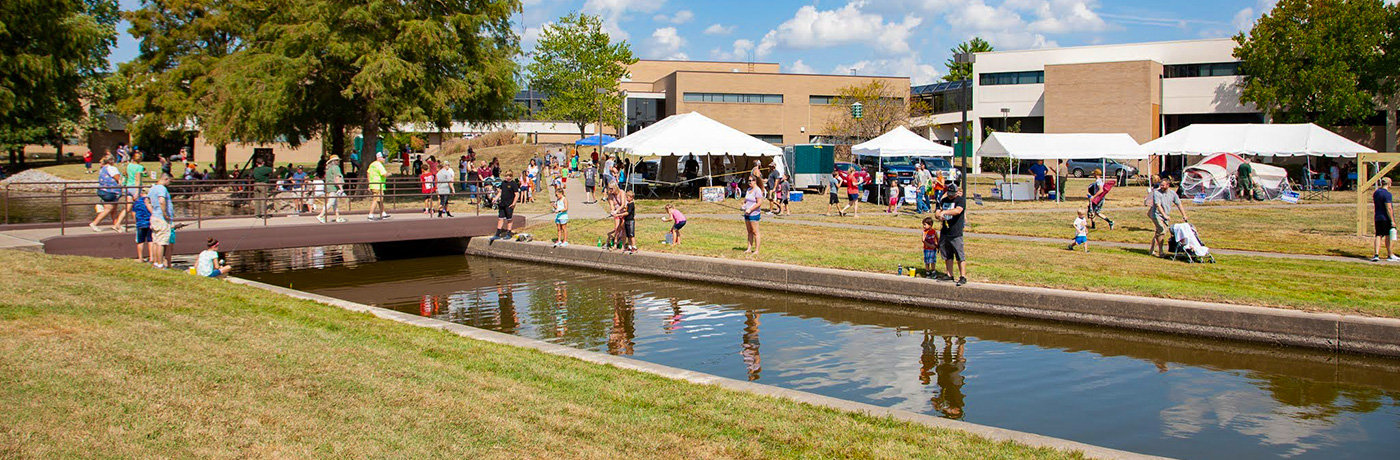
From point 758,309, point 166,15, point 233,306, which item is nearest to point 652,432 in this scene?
point 233,306

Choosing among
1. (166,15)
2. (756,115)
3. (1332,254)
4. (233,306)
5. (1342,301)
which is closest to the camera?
(233,306)

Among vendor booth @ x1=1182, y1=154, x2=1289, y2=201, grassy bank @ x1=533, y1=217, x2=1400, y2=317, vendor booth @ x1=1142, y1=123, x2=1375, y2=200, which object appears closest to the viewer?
grassy bank @ x1=533, y1=217, x2=1400, y2=317

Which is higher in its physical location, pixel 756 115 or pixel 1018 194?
pixel 756 115

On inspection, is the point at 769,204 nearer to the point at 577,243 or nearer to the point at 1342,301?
the point at 577,243

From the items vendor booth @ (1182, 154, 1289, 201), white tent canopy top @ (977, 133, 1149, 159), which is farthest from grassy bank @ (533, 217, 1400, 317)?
vendor booth @ (1182, 154, 1289, 201)

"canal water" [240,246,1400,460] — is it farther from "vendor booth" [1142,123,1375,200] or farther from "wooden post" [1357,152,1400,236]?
"vendor booth" [1142,123,1375,200]

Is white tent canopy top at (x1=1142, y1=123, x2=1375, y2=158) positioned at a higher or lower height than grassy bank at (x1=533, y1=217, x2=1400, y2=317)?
higher

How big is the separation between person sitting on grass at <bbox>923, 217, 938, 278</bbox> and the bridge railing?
1212 cm

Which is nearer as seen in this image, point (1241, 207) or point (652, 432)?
point (652, 432)

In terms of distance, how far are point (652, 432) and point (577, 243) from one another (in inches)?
621

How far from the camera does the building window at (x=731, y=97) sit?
7044cm

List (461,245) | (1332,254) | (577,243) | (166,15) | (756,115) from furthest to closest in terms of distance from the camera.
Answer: (756,115), (166,15), (461,245), (577,243), (1332,254)

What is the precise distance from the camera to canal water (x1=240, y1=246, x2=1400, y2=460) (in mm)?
8906

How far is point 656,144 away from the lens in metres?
32.2
